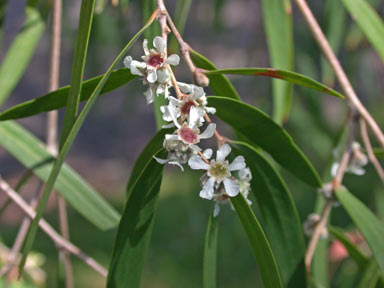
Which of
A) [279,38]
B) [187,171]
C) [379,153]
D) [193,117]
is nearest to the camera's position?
[193,117]

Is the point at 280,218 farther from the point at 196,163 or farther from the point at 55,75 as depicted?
the point at 55,75

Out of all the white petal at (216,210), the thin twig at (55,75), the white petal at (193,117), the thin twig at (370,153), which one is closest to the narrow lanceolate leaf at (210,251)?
the white petal at (216,210)

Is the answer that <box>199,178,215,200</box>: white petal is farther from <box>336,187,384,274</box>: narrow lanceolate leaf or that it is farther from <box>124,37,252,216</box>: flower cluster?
<box>336,187,384,274</box>: narrow lanceolate leaf

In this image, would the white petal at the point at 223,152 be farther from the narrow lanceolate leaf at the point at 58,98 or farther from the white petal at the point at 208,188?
the narrow lanceolate leaf at the point at 58,98

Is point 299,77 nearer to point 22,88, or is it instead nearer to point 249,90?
point 249,90

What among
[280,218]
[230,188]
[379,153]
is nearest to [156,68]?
[230,188]

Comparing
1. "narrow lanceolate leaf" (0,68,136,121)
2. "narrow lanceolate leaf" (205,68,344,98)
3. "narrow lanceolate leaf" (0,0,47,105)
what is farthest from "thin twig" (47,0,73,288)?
"narrow lanceolate leaf" (205,68,344,98)

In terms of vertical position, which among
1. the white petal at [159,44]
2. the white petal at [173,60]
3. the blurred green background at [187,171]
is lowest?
the blurred green background at [187,171]

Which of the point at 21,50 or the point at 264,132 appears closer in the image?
→ the point at 264,132
